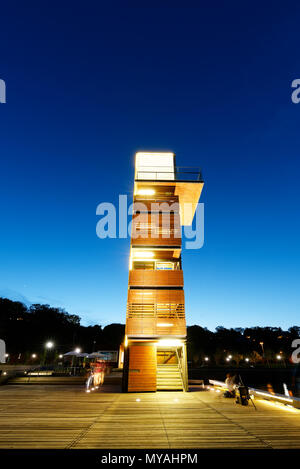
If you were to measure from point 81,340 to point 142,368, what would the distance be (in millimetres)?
62910

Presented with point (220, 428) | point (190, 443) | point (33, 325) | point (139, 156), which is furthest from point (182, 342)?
point (33, 325)

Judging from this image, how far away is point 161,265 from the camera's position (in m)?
17.8

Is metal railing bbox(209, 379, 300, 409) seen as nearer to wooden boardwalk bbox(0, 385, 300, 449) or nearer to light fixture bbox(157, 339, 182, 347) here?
wooden boardwalk bbox(0, 385, 300, 449)

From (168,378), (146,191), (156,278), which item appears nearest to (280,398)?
(168,378)

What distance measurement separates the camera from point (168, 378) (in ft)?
45.5

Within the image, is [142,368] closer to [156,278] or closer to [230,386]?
[230,386]

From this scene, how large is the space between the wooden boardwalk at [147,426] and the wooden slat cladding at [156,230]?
9.12 metres

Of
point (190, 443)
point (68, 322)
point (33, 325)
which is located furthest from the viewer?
point (68, 322)

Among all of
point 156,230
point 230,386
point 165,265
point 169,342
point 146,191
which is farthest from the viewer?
point 146,191

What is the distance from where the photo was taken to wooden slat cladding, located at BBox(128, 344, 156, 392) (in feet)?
41.8

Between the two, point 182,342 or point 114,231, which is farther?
point 114,231

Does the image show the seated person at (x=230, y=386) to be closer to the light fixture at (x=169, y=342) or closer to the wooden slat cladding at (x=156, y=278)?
the light fixture at (x=169, y=342)
